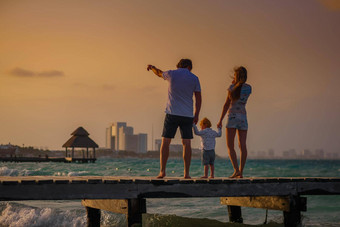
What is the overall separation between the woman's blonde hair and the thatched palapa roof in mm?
74466

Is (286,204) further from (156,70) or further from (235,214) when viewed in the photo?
(156,70)

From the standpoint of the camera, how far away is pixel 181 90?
8.11m

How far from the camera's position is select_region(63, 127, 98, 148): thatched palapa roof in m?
81.8

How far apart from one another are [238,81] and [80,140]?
7506cm

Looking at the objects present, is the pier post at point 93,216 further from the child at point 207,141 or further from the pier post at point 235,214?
the pier post at point 235,214

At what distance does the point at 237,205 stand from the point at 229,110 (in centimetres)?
282

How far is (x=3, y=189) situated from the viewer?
23.9 ft

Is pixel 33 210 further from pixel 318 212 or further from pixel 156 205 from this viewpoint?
pixel 318 212

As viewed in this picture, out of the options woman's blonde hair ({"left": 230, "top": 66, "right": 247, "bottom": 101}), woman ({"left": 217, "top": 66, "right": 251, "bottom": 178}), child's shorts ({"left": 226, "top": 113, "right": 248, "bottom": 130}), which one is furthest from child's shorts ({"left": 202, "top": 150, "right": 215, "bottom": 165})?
woman's blonde hair ({"left": 230, "top": 66, "right": 247, "bottom": 101})

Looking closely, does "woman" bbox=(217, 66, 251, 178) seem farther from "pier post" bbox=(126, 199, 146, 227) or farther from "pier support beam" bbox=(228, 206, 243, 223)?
"pier support beam" bbox=(228, 206, 243, 223)

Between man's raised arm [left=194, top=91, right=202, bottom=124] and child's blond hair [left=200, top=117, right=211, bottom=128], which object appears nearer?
man's raised arm [left=194, top=91, right=202, bottom=124]

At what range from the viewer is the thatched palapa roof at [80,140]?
81.8 meters

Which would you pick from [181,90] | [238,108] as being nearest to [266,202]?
[238,108]

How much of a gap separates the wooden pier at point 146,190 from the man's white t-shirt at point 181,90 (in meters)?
1.15
